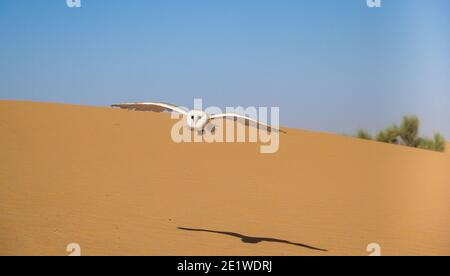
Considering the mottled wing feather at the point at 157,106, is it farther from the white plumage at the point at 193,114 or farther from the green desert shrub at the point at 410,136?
the green desert shrub at the point at 410,136

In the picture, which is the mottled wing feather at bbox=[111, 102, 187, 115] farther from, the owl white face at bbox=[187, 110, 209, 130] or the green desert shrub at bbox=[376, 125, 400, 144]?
the green desert shrub at bbox=[376, 125, 400, 144]

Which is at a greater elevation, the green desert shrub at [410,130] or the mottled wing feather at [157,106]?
the green desert shrub at [410,130]

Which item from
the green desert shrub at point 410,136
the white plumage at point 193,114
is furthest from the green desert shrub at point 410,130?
the white plumage at point 193,114

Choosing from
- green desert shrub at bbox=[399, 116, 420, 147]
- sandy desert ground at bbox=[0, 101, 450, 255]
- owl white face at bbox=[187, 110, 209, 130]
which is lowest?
sandy desert ground at bbox=[0, 101, 450, 255]

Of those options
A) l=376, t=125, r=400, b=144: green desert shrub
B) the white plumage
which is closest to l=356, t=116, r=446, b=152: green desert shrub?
l=376, t=125, r=400, b=144: green desert shrub

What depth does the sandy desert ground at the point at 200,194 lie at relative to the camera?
8102 mm

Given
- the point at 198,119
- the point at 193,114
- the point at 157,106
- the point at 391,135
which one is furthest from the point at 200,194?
the point at 391,135

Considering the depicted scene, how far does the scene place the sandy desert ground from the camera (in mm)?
8102

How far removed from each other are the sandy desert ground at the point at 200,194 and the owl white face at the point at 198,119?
54.7 inches

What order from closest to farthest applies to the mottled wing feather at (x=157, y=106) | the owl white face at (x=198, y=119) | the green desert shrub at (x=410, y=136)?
the mottled wing feather at (x=157, y=106), the owl white face at (x=198, y=119), the green desert shrub at (x=410, y=136)

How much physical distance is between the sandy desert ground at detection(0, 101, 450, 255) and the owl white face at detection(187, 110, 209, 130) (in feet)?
4.55

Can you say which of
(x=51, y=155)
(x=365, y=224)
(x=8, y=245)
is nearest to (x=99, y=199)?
(x=8, y=245)

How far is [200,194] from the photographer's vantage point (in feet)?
36.8
